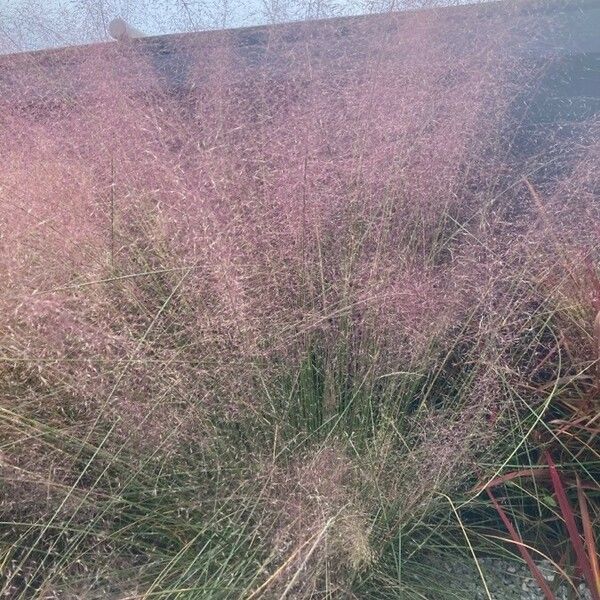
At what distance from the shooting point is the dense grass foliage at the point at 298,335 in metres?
1.58

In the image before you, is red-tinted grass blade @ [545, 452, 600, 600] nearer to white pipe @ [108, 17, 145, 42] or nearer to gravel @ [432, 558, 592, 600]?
gravel @ [432, 558, 592, 600]

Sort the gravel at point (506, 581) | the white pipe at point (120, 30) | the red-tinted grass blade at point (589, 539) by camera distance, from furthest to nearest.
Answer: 1. the white pipe at point (120, 30)
2. the gravel at point (506, 581)
3. the red-tinted grass blade at point (589, 539)

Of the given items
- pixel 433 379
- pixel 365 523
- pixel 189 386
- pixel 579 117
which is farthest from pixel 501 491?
pixel 579 117

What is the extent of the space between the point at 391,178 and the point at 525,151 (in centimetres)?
51

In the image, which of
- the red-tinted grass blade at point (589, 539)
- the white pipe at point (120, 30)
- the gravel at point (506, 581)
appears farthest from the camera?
the white pipe at point (120, 30)

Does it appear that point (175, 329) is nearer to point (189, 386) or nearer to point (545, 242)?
point (189, 386)

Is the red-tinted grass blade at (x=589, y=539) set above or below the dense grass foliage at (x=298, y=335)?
below

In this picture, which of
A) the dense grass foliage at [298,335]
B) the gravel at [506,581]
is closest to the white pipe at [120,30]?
the dense grass foliage at [298,335]

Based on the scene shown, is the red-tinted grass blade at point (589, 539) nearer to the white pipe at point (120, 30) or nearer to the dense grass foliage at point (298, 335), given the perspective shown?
the dense grass foliage at point (298, 335)

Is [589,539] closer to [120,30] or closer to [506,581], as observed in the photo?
[506,581]

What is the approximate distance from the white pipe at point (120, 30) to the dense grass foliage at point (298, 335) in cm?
45

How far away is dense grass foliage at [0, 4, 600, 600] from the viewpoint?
5.18 ft

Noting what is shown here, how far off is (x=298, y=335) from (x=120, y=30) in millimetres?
1513

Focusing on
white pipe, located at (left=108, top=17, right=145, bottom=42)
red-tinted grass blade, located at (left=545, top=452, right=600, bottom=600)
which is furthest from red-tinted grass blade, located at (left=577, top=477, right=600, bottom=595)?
white pipe, located at (left=108, top=17, right=145, bottom=42)
